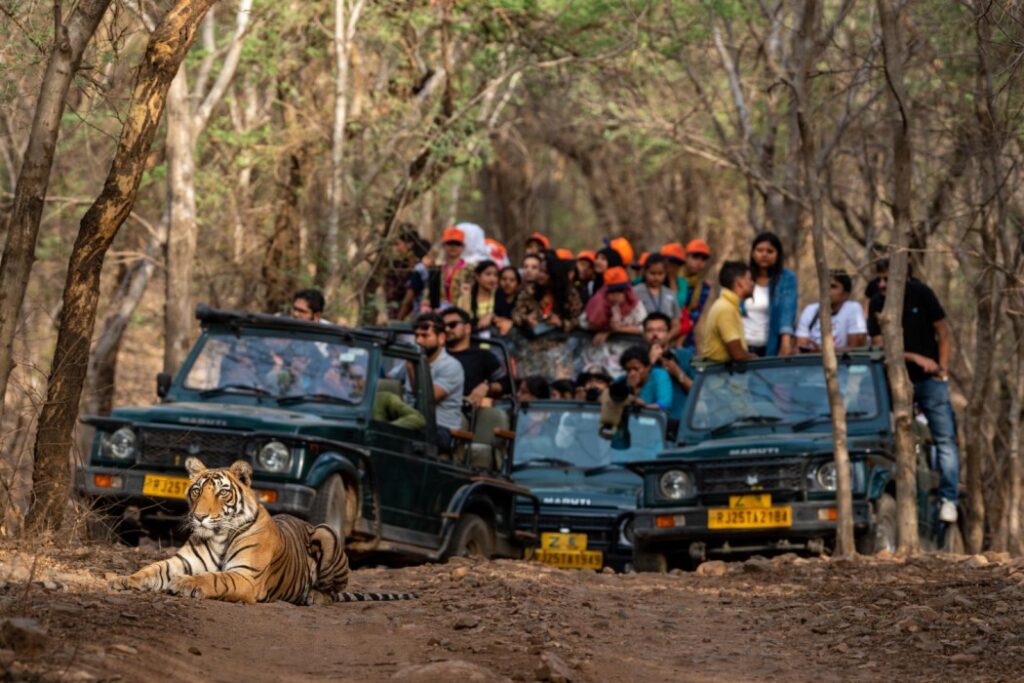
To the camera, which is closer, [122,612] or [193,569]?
[122,612]

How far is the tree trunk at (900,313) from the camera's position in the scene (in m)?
14.2

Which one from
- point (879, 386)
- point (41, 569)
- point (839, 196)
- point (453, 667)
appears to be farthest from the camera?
point (839, 196)

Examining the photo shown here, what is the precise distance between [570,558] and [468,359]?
1.98 metres

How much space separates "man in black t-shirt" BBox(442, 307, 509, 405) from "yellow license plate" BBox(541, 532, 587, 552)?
1361 mm

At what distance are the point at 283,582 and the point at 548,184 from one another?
31.9m

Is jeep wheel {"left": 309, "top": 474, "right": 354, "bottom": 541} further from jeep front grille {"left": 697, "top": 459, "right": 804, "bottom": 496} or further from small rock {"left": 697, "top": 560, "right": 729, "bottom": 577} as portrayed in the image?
jeep front grille {"left": 697, "top": 459, "right": 804, "bottom": 496}

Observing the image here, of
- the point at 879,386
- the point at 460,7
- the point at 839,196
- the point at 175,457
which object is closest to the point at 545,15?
the point at 460,7

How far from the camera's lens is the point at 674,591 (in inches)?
491

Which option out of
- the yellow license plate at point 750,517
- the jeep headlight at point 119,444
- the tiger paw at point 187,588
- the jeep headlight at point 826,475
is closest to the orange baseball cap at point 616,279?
the yellow license plate at point 750,517

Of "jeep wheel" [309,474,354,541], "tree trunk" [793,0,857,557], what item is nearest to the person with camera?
"tree trunk" [793,0,857,557]

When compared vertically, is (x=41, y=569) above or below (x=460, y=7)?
below

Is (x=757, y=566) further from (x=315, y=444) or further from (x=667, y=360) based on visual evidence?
(x=667, y=360)

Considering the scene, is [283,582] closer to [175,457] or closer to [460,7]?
[175,457]

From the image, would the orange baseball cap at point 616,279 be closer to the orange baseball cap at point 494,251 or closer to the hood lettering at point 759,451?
the orange baseball cap at point 494,251
